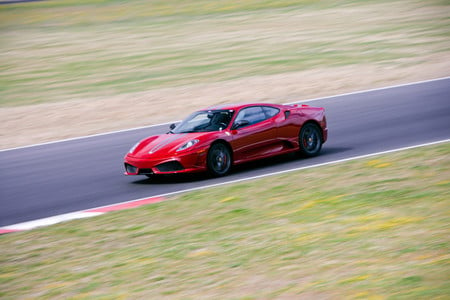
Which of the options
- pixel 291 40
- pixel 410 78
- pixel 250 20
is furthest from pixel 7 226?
pixel 250 20

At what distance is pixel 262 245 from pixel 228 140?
16.0ft

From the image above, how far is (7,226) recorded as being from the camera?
1018 cm

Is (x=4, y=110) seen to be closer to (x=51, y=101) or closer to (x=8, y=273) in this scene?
(x=51, y=101)

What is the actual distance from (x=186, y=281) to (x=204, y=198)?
3.83m

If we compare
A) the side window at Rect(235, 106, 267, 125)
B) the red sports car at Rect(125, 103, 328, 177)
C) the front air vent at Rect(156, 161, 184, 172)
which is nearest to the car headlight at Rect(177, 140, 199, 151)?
the red sports car at Rect(125, 103, 328, 177)

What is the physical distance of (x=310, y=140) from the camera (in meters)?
13.8

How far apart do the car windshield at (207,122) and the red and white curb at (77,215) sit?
2137 millimetres

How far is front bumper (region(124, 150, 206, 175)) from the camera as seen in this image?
39.8 ft

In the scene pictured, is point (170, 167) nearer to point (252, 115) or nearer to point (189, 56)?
point (252, 115)

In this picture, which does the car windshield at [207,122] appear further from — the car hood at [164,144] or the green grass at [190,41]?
the green grass at [190,41]

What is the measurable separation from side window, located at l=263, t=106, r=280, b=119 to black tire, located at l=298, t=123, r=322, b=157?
0.62m

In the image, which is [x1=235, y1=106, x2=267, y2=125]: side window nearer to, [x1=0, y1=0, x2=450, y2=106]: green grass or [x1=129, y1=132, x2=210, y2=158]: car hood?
[x1=129, y1=132, x2=210, y2=158]: car hood

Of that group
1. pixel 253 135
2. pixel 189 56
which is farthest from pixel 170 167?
pixel 189 56

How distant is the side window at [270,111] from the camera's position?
43.7 ft
